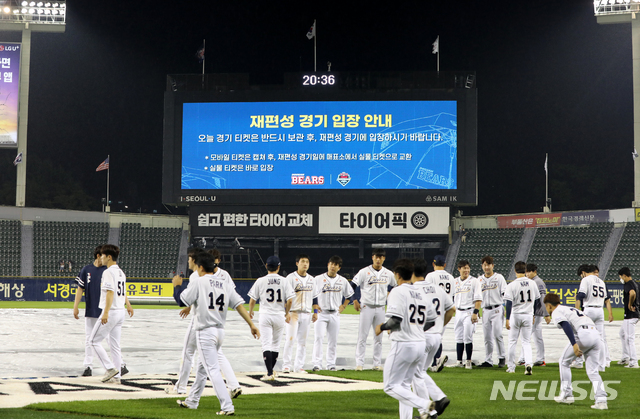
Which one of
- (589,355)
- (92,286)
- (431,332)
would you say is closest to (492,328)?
(589,355)

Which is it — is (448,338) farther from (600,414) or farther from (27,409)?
(27,409)

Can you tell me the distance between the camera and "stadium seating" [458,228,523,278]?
48375mm

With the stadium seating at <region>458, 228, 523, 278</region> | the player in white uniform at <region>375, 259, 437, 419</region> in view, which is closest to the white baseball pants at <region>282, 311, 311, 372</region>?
the player in white uniform at <region>375, 259, 437, 419</region>

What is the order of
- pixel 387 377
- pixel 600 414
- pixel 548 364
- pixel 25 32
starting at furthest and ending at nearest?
pixel 25 32, pixel 548 364, pixel 600 414, pixel 387 377

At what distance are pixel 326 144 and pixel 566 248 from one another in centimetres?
2014

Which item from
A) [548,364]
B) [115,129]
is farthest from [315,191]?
Result: [115,129]

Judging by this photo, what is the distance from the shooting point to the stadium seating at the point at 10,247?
4603 cm

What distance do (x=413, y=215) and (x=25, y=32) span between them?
30.1 meters

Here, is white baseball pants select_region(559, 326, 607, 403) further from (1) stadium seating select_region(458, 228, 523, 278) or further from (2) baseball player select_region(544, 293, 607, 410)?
(1) stadium seating select_region(458, 228, 523, 278)

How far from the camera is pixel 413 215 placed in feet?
138

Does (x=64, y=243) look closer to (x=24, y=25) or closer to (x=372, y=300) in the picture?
(x=24, y=25)

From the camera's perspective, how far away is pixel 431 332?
9180mm

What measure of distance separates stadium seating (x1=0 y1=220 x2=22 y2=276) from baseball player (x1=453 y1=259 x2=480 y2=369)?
39.7m

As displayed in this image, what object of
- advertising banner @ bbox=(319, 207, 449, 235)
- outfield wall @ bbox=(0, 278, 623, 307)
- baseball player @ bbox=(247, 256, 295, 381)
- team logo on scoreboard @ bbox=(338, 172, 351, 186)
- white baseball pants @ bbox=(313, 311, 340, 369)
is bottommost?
outfield wall @ bbox=(0, 278, 623, 307)
